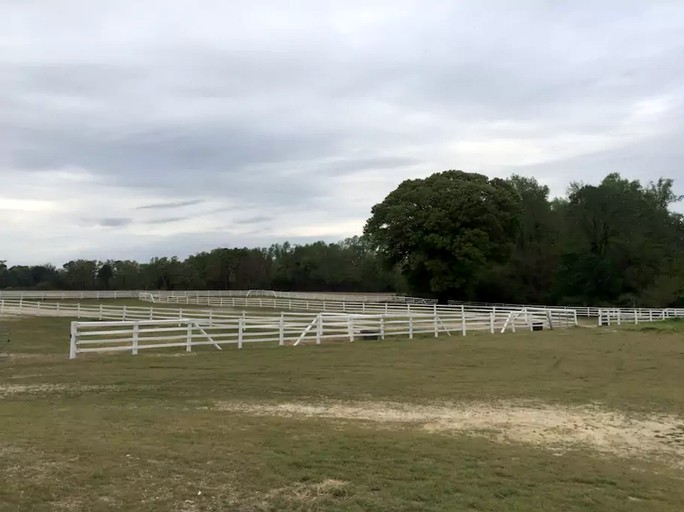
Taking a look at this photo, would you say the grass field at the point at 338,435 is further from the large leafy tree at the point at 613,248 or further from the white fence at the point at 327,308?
the large leafy tree at the point at 613,248

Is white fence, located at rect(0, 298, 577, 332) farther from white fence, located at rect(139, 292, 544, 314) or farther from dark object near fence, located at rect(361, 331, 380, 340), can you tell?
dark object near fence, located at rect(361, 331, 380, 340)

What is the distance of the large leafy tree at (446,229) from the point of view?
1978 inches

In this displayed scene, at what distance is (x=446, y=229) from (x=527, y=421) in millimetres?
42396

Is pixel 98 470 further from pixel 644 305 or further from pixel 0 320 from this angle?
pixel 644 305

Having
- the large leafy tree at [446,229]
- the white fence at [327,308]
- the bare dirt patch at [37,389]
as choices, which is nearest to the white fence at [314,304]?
the white fence at [327,308]

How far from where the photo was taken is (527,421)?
29.0ft

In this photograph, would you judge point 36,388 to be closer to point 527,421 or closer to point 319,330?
point 527,421

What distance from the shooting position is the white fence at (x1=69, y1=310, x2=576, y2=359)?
1686 cm

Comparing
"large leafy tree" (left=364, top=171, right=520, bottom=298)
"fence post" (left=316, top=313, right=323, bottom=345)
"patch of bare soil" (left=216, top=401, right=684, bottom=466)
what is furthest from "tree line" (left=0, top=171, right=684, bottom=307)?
"patch of bare soil" (left=216, top=401, right=684, bottom=466)

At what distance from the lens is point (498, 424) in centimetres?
862

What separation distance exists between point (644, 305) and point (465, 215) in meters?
18.1

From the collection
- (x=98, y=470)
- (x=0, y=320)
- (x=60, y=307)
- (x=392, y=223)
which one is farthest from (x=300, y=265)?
(x=98, y=470)

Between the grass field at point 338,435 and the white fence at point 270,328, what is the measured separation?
1766mm

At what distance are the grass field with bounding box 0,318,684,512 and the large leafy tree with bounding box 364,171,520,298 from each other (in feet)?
116
